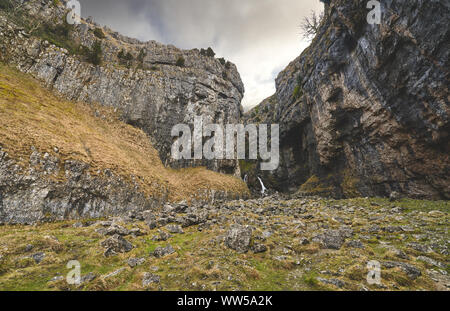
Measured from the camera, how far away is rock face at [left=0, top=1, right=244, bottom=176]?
30.0 metres

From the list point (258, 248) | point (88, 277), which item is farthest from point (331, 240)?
point (88, 277)

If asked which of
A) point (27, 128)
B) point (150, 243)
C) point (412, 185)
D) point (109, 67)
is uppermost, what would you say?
point (109, 67)

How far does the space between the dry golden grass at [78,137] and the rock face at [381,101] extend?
76.9ft

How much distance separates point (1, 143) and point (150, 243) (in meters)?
15.7

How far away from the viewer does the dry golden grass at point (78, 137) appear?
55.4 ft

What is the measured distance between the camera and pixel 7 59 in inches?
1066

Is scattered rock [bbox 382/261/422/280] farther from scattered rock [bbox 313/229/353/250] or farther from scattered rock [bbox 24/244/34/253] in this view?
scattered rock [bbox 24/244/34/253]

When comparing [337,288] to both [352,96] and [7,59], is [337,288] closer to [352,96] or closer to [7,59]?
[352,96]

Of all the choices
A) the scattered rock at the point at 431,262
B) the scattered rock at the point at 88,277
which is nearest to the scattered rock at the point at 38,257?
the scattered rock at the point at 88,277

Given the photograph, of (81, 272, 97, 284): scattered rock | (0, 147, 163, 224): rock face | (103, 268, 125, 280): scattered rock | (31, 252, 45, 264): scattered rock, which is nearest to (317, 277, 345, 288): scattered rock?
(103, 268, 125, 280): scattered rock

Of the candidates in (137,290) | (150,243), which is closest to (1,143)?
(150,243)

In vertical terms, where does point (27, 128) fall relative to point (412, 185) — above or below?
above

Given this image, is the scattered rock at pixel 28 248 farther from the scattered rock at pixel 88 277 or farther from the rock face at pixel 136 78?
the rock face at pixel 136 78

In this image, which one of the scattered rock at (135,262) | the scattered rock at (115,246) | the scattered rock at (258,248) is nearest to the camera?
the scattered rock at (135,262)
